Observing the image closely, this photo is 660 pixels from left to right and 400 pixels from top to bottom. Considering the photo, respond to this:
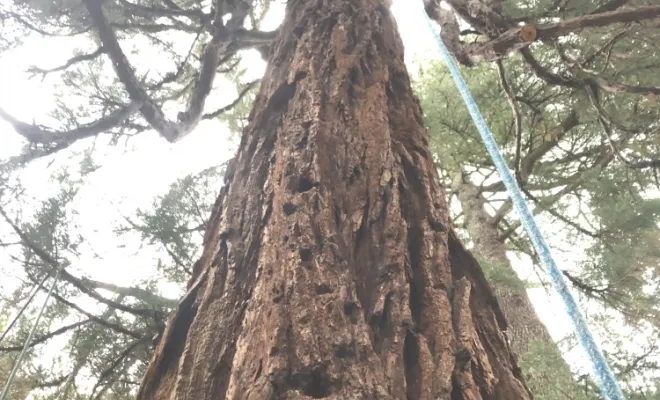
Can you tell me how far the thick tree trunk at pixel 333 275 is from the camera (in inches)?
38.1

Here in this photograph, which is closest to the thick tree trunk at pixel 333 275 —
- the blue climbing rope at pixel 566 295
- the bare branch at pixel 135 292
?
the blue climbing rope at pixel 566 295

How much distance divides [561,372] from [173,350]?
2351mm

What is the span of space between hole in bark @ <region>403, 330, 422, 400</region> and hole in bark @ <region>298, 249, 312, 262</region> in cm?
26

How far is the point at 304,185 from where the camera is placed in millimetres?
1347

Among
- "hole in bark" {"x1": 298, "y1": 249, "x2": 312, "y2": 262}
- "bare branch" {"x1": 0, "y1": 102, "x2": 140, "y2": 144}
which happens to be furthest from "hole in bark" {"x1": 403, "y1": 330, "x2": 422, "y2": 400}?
"bare branch" {"x1": 0, "y1": 102, "x2": 140, "y2": 144}

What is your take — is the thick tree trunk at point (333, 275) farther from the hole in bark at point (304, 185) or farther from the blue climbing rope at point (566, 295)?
the blue climbing rope at point (566, 295)

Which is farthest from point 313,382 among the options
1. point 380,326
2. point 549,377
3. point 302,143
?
point 549,377

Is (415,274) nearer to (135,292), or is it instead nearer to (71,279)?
(71,279)

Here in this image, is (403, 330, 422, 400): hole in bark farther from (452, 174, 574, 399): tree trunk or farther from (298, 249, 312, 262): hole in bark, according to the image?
(452, 174, 574, 399): tree trunk

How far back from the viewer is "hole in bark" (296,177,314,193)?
4.38ft

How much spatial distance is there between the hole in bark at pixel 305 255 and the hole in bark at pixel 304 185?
0.72 ft

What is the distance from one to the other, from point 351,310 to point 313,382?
0.17 m

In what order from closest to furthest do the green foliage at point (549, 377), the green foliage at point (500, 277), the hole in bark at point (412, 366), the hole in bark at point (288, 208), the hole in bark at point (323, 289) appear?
1. the hole in bark at point (412, 366)
2. the hole in bark at point (323, 289)
3. the hole in bark at point (288, 208)
4. the green foliage at point (549, 377)
5. the green foliage at point (500, 277)

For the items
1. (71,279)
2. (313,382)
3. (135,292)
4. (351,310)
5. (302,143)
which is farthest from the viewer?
(135,292)
